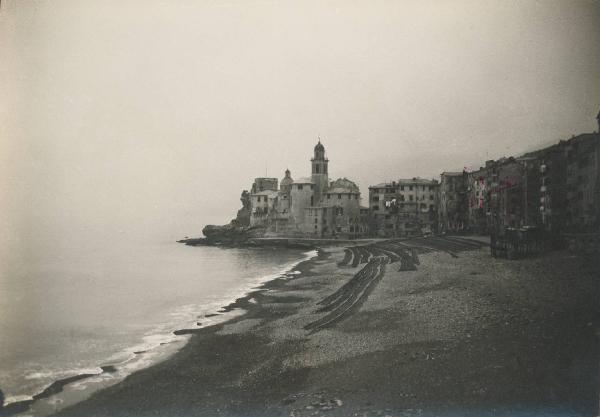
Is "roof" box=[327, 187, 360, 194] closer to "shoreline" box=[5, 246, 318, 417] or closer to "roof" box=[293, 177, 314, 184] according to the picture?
"roof" box=[293, 177, 314, 184]

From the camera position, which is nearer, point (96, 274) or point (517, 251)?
point (517, 251)

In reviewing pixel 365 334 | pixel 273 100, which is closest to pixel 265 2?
pixel 273 100

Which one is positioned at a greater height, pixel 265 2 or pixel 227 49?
pixel 265 2

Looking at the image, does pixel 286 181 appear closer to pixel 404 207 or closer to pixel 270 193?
pixel 270 193

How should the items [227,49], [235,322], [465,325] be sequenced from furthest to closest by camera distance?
1. [235,322]
2. [227,49]
3. [465,325]

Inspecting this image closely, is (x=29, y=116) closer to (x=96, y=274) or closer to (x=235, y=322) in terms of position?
(x=235, y=322)

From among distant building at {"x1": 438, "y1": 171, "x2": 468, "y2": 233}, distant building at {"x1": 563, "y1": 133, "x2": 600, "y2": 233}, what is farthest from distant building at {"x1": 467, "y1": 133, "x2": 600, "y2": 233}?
distant building at {"x1": 438, "y1": 171, "x2": 468, "y2": 233}
